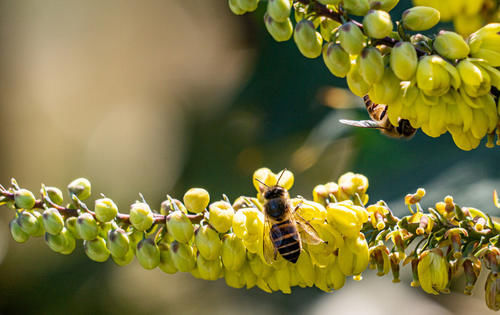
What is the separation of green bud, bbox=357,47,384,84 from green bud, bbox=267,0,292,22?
3.1 inches

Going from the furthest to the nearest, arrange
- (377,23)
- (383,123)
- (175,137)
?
(175,137)
(383,123)
(377,23)

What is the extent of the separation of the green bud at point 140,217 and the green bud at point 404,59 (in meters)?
0.30

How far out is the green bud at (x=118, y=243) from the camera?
0.64 metres

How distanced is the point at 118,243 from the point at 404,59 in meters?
0.35

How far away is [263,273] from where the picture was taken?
0.68 metres

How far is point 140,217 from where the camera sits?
0.64 meters

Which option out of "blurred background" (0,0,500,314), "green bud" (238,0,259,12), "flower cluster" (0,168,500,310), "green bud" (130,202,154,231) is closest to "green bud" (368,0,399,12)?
"green bud" (238,0,259,12)

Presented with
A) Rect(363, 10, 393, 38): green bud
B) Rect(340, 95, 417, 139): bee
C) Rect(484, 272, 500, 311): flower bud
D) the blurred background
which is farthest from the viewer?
the blurred background

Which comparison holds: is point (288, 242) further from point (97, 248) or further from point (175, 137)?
point (175, 137)

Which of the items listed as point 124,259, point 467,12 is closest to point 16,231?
point 124,259

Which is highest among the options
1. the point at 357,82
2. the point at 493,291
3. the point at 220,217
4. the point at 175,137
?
the point at 357,82

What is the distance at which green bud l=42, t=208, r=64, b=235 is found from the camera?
25.1 inches

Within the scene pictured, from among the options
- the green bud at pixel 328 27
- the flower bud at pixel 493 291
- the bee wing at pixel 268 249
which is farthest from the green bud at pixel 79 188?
the flower bud at pixel 493 291

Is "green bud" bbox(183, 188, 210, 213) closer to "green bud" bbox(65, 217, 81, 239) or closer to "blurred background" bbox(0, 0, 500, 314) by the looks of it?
"green bud" bbox(65, 217, 81, 239)
